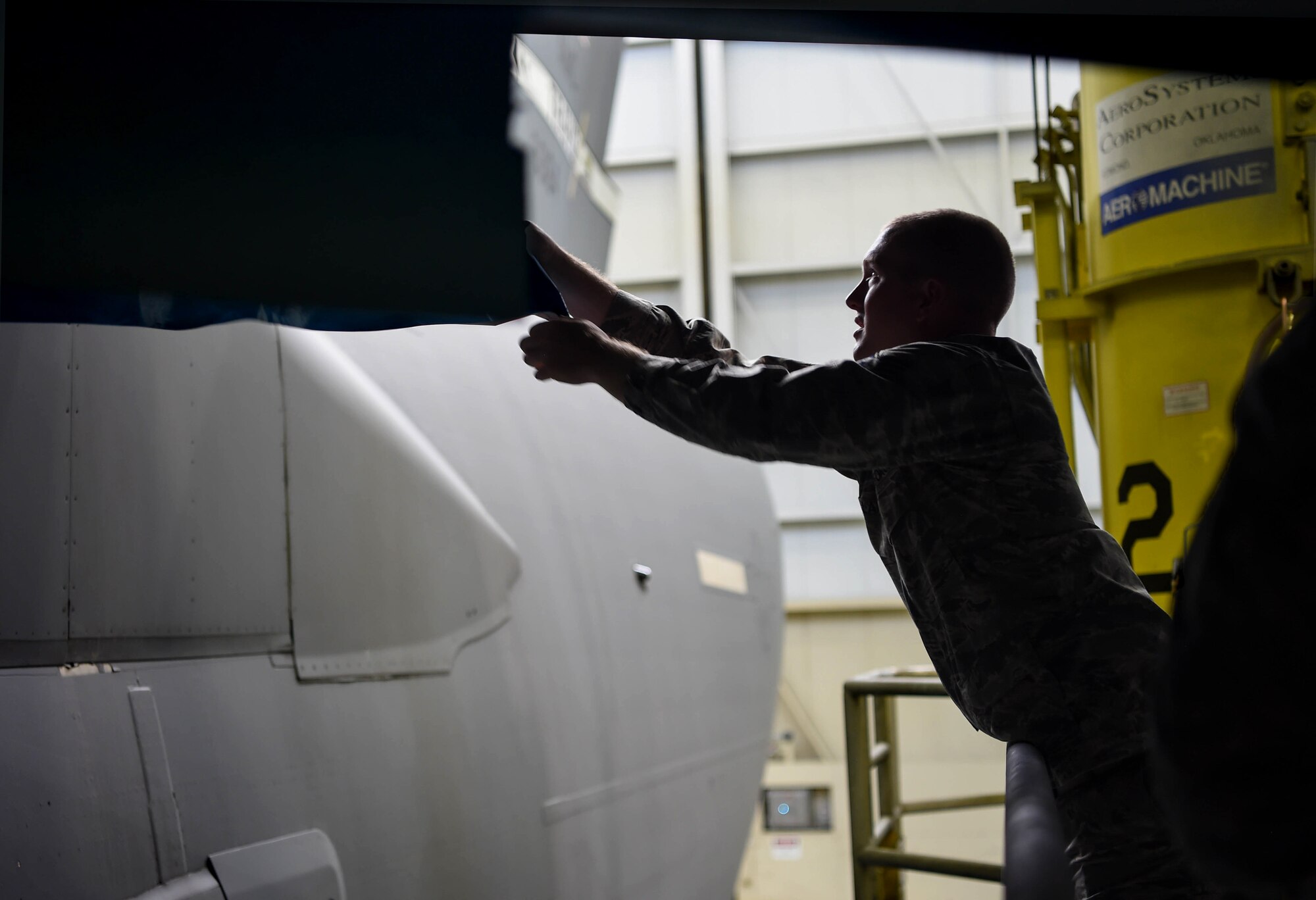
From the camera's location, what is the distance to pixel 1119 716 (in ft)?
4.66

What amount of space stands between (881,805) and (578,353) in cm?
479

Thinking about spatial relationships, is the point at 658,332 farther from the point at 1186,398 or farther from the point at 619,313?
the point at 1186,398

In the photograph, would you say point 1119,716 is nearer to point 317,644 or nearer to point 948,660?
point 948,660

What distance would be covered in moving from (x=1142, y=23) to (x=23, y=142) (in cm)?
156

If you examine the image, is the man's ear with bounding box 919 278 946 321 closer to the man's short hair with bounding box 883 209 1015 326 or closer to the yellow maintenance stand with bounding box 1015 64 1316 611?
the man's short hair with bounding box 883 209 1015 326

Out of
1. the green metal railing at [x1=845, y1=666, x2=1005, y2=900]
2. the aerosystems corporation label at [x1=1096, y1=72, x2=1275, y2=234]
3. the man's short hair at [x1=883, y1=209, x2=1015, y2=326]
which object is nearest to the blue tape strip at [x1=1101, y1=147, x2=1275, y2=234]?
the aerosystems corporation label at [x1=1096, y1=72, x2=1275, y2=234]

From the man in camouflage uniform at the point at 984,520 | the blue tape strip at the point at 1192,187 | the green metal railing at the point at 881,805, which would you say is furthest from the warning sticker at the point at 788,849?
the man in camouflage uniform at the point at 984,520

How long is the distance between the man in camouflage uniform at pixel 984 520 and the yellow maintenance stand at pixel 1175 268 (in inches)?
85.1

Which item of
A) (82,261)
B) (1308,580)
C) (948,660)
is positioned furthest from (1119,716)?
(82,261)

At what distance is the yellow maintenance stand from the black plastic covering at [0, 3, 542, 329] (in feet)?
8.41

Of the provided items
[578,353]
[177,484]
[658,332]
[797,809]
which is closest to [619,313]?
[658,332]

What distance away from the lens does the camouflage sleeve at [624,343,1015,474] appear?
1.40 meters

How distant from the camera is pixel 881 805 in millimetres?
5617

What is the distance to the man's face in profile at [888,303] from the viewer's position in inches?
66.1
